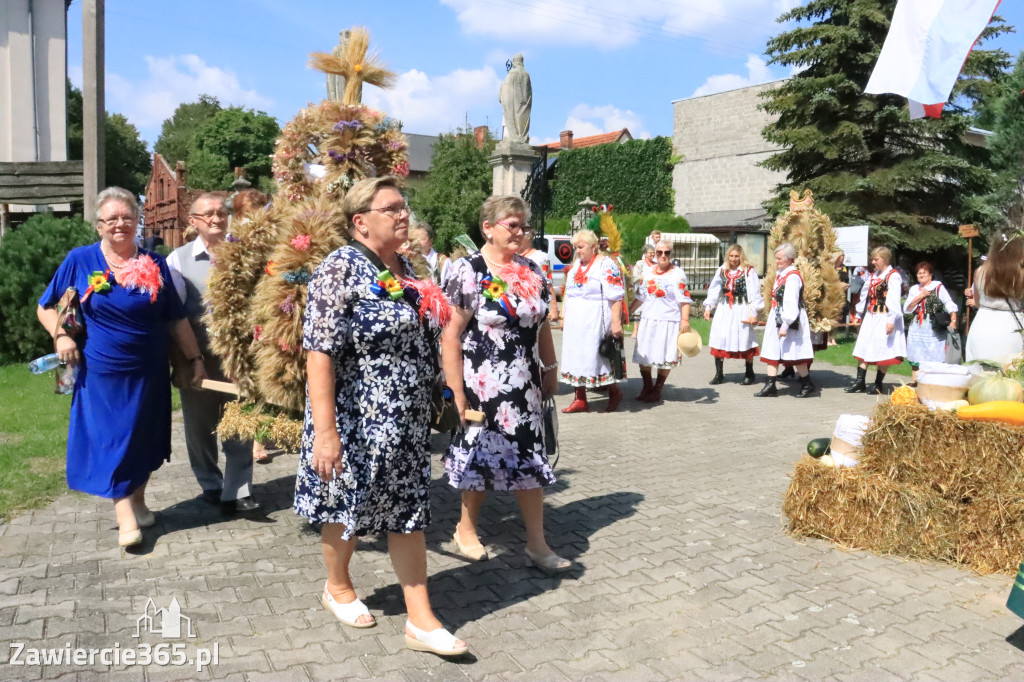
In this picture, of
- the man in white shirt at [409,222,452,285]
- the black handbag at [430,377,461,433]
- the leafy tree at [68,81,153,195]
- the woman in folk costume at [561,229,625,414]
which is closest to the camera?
the black handbag at [430,377,461,433]

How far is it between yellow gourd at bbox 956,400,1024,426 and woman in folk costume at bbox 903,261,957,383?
6223 millimetres

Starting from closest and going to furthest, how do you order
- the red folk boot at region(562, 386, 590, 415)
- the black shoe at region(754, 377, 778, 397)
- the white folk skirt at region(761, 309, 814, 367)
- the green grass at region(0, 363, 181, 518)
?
the green grass at region(0, 363, 181, 518) → the red folk boot at region(562, 386, 590, 415) → the white folk skirt at region(761, 309, 814, 367) → the black shoe at region(754, 377, 778, 397)

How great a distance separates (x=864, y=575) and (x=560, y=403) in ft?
17.9

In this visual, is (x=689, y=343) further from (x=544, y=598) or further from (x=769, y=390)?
(x=544, y=598)

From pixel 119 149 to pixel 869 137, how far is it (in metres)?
44.1

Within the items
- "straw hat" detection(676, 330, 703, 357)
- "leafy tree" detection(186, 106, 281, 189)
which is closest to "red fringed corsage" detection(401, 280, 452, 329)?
"straw hat" detection(676, 330, 703, 357)

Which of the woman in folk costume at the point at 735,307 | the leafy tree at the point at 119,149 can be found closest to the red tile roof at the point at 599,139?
the leafy tree at the point at 119,149

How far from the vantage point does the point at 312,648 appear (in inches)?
137

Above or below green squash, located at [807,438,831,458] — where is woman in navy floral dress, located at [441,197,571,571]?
above

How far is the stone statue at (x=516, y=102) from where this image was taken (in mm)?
15234

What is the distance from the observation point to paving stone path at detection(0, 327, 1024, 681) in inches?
134

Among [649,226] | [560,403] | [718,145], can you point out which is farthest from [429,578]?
[718,145]

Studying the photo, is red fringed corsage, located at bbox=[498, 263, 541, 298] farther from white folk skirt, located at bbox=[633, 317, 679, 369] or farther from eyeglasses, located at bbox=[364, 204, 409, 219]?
white folk skirt, located at bbox=[633, 317, 679, 369]

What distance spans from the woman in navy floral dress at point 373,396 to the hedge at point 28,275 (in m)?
8.37
